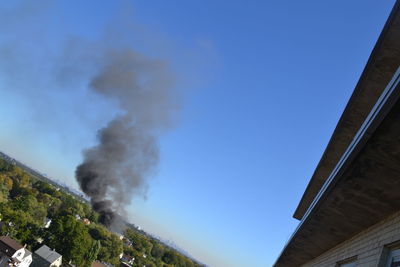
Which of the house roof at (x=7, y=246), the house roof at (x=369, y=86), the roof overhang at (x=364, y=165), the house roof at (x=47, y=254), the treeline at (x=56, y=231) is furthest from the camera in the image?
the treeline at (x=56, y=231)

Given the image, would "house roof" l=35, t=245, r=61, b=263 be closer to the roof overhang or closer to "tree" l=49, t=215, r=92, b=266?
"tree" l=49, t=215, r=92, b=266

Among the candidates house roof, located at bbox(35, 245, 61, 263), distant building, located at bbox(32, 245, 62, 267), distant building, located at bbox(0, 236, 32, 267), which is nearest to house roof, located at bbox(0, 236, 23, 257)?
distant building, located at bbox(0, 236, 32, 267)

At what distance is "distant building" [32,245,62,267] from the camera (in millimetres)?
57031

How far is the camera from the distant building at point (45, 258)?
57031mm

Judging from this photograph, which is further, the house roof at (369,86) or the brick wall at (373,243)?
the house roof at (369,86)

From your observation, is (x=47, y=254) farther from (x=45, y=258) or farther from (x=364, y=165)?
(x=364, y=165)

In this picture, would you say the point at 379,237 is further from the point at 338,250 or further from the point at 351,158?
the point at 338,250

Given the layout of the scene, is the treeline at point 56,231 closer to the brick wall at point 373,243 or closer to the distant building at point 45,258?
the distant building at point 45,258

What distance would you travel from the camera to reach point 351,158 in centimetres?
417

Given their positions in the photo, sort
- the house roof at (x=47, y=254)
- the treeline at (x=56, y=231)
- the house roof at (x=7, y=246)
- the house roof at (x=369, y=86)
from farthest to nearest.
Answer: the treeline at (x=56, y=231) → the house roof at (x=47, y=254) → the house roof at (x=7, y=246) → the house roof at (x=369, y=86)

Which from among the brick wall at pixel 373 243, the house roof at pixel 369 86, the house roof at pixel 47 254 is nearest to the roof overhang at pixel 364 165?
the house roof at pixel 369 86

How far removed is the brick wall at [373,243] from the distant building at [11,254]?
55.2m

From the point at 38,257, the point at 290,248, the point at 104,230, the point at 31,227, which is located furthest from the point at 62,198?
the point at 290,248

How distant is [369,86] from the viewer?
7.54 m
